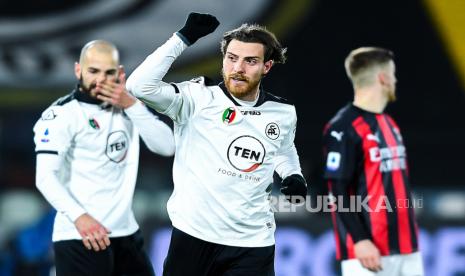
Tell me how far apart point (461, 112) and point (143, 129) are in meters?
5.52

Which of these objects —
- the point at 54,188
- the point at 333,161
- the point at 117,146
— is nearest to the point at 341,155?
the point at 333,161

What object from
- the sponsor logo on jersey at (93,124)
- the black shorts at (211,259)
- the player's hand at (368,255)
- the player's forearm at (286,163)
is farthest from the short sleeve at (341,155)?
the sponsor logo on jersey at (93,124)

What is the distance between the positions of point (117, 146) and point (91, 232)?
1.92 feet

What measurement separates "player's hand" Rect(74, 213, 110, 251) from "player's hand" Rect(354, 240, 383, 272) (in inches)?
54.0

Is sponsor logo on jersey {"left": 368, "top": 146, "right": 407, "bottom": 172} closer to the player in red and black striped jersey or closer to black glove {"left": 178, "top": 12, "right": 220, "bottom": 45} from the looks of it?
the player in red and black striped jersey

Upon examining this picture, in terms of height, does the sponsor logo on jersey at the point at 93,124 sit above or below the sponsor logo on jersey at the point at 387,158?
above

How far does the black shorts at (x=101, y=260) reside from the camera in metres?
5.14

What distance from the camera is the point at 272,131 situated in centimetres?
459

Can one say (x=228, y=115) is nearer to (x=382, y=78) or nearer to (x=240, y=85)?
(x=240, y=85)

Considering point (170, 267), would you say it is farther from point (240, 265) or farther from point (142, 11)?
point (142, 11)

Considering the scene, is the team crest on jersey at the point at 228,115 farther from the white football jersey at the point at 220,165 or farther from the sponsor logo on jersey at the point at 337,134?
the sponsor logo on jersey at the point at 337,134

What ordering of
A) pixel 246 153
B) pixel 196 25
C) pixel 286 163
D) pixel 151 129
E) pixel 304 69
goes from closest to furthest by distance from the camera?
pixel 196 25 < pixel 246 153 < pixel 286 163 < pixel 151 129 < pixel 304 69

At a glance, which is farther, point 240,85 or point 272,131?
point 272,131

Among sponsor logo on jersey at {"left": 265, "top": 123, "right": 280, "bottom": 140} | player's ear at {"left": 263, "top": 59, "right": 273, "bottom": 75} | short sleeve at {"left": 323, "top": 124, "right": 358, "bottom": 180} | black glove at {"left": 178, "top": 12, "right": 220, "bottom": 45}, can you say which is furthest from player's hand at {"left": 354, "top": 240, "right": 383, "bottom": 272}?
black glove at {"left": 178, "top": 12, "right": 220, "bottom": 45}
